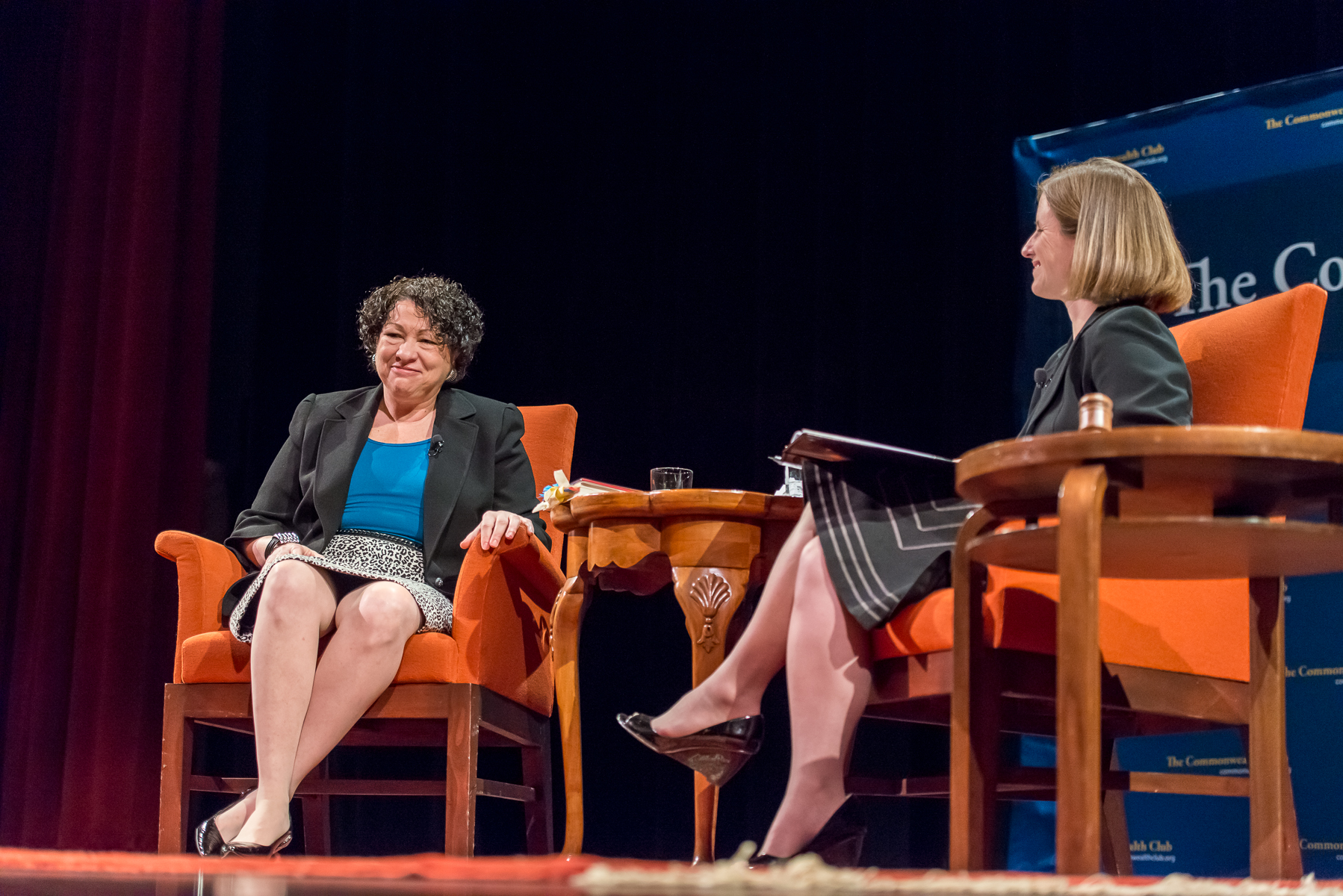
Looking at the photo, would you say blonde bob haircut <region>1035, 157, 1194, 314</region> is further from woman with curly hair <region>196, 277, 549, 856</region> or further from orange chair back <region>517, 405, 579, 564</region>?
orange chair back <region>517, 405, 579, 564</region>

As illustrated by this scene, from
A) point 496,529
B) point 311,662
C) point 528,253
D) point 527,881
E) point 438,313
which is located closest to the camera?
point 527,881

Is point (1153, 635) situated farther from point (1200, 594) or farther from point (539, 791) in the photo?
point (539, 791)

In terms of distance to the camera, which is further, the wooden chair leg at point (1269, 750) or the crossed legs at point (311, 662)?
the crossed legs at point (311, 662)

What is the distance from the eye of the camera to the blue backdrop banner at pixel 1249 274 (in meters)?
2.67

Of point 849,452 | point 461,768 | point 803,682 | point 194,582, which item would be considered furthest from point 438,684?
point 849,452

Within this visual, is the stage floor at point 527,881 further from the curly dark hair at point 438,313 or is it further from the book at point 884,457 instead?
the curly dark hair at point 438,313

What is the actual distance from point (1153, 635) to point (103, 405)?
10.3 ft

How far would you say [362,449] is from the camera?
2.77 metres

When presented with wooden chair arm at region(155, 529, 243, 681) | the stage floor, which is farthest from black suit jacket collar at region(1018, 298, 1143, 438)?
wooden chair arm at region(155, 529, 243, 681)

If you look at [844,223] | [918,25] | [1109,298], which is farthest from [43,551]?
[1109,298]

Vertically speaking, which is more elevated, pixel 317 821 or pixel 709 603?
pixel 709 603

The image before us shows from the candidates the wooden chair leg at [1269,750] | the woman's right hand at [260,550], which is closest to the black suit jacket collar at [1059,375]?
the wooden chair leg at [1269,750]

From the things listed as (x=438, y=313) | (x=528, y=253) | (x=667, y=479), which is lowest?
(x=667, y=479)

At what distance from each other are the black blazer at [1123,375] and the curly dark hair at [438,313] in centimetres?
137
